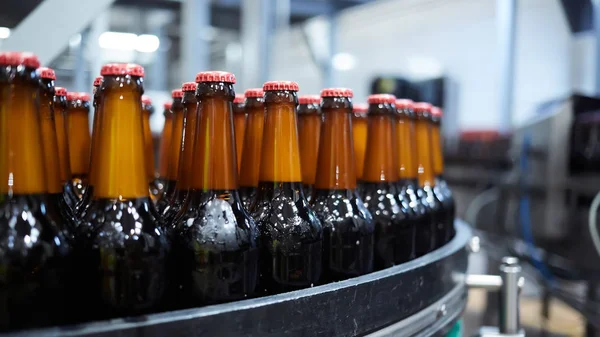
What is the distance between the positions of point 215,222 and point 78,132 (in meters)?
0.34

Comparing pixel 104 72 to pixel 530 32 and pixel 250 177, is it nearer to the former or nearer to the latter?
pixel 250 177

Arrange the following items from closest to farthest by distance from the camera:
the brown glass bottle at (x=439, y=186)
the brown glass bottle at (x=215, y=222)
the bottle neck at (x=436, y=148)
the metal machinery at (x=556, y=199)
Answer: the brown glass bottle at (x=215, y=222), the brown glass bottle at (x=439, y=186), the bottle neck at (x=436, y=148), the metal machinery at (x=556, y=199)

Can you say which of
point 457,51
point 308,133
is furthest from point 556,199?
point 457,51

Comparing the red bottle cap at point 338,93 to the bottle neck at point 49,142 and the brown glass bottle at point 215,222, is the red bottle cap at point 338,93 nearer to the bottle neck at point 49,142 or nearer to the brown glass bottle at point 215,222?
the brown glass bottle at point 215,222

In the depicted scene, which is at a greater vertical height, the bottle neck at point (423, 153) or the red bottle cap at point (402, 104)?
the red bottle cap at point (402, 104)

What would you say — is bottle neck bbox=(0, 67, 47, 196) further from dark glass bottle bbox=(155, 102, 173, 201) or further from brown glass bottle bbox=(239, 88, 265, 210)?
dark glass bottle bbox=(155, 102, 173, 201)

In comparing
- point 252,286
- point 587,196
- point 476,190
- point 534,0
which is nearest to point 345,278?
point 252,286

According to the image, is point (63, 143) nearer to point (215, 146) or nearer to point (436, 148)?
point (215, 146)

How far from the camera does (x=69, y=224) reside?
2.03 feet

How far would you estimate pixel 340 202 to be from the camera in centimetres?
79

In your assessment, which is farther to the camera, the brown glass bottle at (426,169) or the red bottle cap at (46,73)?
the brown glass bottle at (426,169)

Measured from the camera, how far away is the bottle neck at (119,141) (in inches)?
22.6

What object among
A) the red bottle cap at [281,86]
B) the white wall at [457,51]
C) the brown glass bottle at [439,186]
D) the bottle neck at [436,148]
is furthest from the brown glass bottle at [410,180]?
the white wall at [457,51]

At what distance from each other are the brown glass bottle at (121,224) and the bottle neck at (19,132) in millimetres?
69
